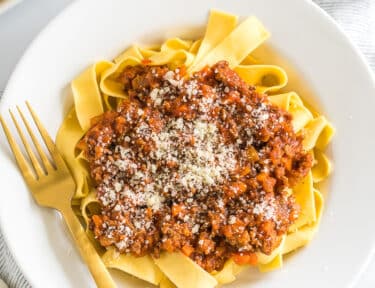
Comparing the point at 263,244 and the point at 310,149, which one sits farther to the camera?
the point at 310,149

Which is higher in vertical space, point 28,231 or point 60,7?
point 60,7

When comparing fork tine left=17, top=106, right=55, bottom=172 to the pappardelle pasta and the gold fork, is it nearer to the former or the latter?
the gold fork

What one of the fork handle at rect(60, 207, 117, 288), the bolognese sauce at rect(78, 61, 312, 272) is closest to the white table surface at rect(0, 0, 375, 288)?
the bolognese sauce at rect(78, 61, 312, 272)

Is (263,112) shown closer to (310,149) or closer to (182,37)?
(310,149)

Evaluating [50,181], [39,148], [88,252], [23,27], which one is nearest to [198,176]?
[88,252]

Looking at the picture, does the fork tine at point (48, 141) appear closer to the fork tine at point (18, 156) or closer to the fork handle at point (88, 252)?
the fork tine at point (18, 156)

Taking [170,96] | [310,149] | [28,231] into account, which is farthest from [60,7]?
[310,149]

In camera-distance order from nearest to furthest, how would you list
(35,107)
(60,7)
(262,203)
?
1. (262,203)
2. (35,107)
3. (60,7)
